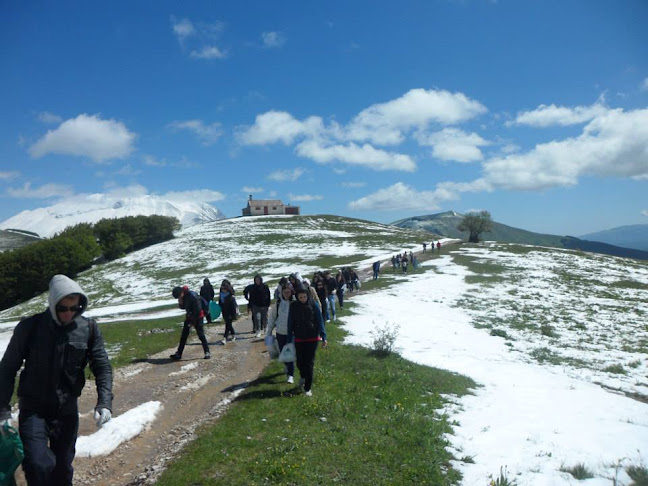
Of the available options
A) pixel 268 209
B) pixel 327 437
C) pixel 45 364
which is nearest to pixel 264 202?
pixel 268 209

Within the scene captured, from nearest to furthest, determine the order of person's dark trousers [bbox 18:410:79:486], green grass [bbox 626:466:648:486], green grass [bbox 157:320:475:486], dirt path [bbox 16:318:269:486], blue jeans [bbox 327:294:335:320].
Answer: person's dark trousers [bbox 18:410:79:486] < green grass [bbox 157:320:475:486] < green grass [bbox 626:466:648:486] < dirt path [bbox 16:318:269:486] < blue jeans [bbox 327:294:335:320]

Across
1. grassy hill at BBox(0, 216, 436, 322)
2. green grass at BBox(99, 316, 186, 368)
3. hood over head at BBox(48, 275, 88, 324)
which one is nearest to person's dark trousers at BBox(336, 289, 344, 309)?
green grass at BBox(99, 316, 186, 368)

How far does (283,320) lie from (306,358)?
139 centimetres

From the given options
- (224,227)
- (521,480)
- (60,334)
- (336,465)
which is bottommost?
(521,480)

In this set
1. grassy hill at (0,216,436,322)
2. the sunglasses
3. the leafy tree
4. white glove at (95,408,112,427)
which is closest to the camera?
the sunglasses

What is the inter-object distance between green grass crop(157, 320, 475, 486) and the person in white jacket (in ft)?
1.64

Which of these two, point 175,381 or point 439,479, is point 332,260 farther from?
point 439,479

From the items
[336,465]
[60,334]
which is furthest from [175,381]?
[60,334]

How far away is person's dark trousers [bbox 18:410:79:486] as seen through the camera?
398 centimetres

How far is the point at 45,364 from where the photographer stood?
13.5 ft

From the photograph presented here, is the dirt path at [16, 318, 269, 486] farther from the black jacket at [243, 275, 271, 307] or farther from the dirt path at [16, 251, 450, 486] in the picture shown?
the black jacket at [243, 275, 271, 307]

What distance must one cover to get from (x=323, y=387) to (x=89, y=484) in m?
5.57

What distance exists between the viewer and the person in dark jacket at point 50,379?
158 inches

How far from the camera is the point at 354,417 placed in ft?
27.1
